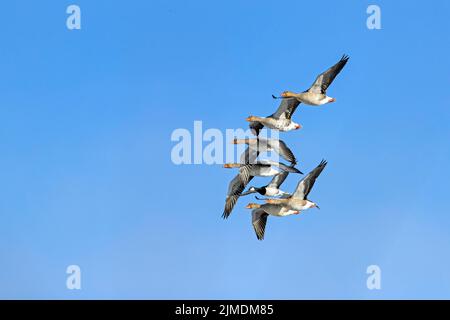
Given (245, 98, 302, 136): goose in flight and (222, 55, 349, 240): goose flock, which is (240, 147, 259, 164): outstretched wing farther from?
(245, 98, 302, 136): goose in flight

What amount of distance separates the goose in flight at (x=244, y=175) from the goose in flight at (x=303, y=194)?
2.82 metres

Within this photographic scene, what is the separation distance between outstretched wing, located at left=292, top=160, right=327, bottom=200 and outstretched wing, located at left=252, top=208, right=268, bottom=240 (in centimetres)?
492

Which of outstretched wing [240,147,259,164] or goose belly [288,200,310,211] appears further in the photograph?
outstretched wing [240,147,259,164]

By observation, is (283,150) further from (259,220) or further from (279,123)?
(259,220)

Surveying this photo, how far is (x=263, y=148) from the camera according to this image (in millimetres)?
43344

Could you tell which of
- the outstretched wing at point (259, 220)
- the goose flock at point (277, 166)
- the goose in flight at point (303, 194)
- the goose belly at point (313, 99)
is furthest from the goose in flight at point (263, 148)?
the goose in flight at point (303, 194)

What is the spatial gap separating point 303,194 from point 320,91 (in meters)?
4.42

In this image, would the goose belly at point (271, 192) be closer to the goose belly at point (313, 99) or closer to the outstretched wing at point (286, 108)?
the outstretched wing at point (286, 108)

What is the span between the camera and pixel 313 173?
1510 inches

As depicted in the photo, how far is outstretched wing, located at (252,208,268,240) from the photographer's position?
1720 inches

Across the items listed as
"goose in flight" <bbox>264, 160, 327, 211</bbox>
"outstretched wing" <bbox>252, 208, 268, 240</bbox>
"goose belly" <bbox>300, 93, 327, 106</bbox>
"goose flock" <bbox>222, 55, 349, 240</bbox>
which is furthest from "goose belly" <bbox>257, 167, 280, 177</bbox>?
"goose belly" <bbox>300, 93, 327, 106</bbox>

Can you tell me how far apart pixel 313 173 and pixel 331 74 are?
4260mm
